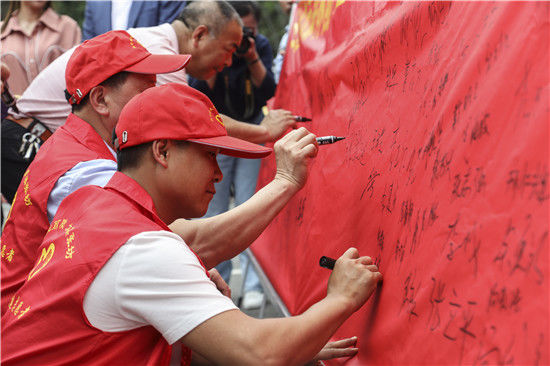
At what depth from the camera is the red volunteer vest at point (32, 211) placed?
2.10m

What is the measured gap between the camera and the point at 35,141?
293 centimetres

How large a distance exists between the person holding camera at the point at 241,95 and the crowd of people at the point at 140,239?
1344 millimetres

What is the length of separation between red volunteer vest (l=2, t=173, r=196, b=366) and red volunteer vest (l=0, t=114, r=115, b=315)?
0.44 m

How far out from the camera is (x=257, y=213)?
2.09 metres

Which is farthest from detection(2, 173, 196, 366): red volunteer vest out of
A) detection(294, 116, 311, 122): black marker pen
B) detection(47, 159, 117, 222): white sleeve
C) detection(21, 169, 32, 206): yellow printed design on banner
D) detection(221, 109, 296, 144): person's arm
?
detection(221, 109, 296, 144): person's arm

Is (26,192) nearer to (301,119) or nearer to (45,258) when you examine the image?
(45,258)

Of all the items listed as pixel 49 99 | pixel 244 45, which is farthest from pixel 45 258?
pixel 244 45

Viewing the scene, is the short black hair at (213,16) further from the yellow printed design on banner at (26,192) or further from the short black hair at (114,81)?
the yellow printed design on banner at (26,192)

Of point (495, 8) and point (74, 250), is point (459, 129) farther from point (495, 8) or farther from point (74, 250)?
point (74, 250)

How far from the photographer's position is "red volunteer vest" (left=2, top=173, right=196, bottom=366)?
5.05 feet

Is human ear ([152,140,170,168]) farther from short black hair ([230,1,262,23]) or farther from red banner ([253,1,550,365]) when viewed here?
short black hair ([230,1,262,23])

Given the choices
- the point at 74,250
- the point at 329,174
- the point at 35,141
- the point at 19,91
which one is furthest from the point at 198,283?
the point at 19,91

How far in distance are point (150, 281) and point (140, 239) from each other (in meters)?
0.10

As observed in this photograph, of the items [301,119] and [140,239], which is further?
[301,119]
